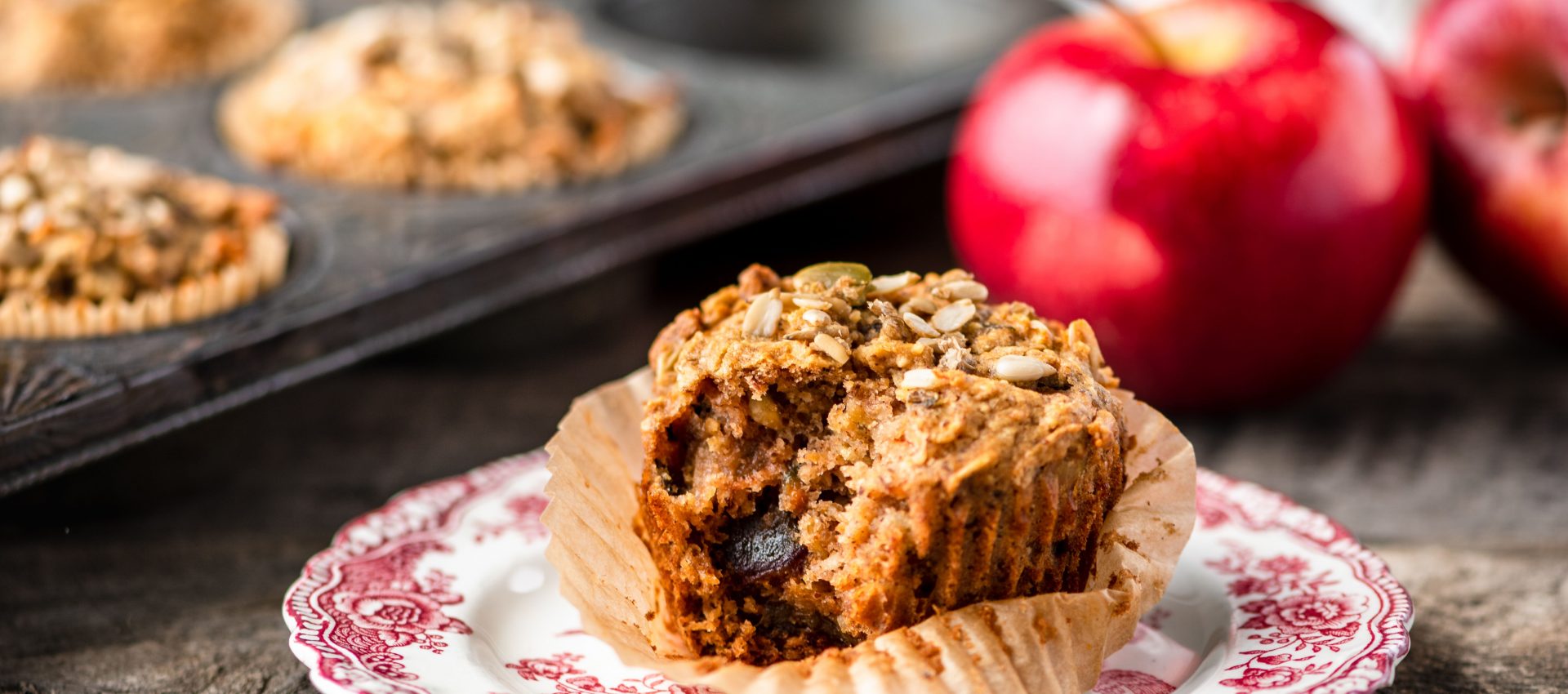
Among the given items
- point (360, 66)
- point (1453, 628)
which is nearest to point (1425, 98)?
point (1453, 628)

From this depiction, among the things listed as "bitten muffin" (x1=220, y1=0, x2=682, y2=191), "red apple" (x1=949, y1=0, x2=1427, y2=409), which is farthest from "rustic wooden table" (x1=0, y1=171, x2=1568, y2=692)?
"bitten muffin" (x1=220, y1=0, x2=682, y2=191)

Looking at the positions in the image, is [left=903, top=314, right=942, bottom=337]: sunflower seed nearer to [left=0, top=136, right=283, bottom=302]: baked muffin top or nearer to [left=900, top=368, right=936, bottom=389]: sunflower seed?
[left=900, top=368, right=936, bottom=389]: sunflower seed

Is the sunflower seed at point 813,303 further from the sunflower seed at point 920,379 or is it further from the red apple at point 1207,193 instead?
the red apple at point 1207,193

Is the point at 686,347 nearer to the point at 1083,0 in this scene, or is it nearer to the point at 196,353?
the point at 196,353

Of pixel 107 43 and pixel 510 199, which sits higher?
pixel 107 43

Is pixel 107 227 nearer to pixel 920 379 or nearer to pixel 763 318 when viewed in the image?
pixel 763 318

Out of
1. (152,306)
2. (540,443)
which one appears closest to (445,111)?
(540,443)
